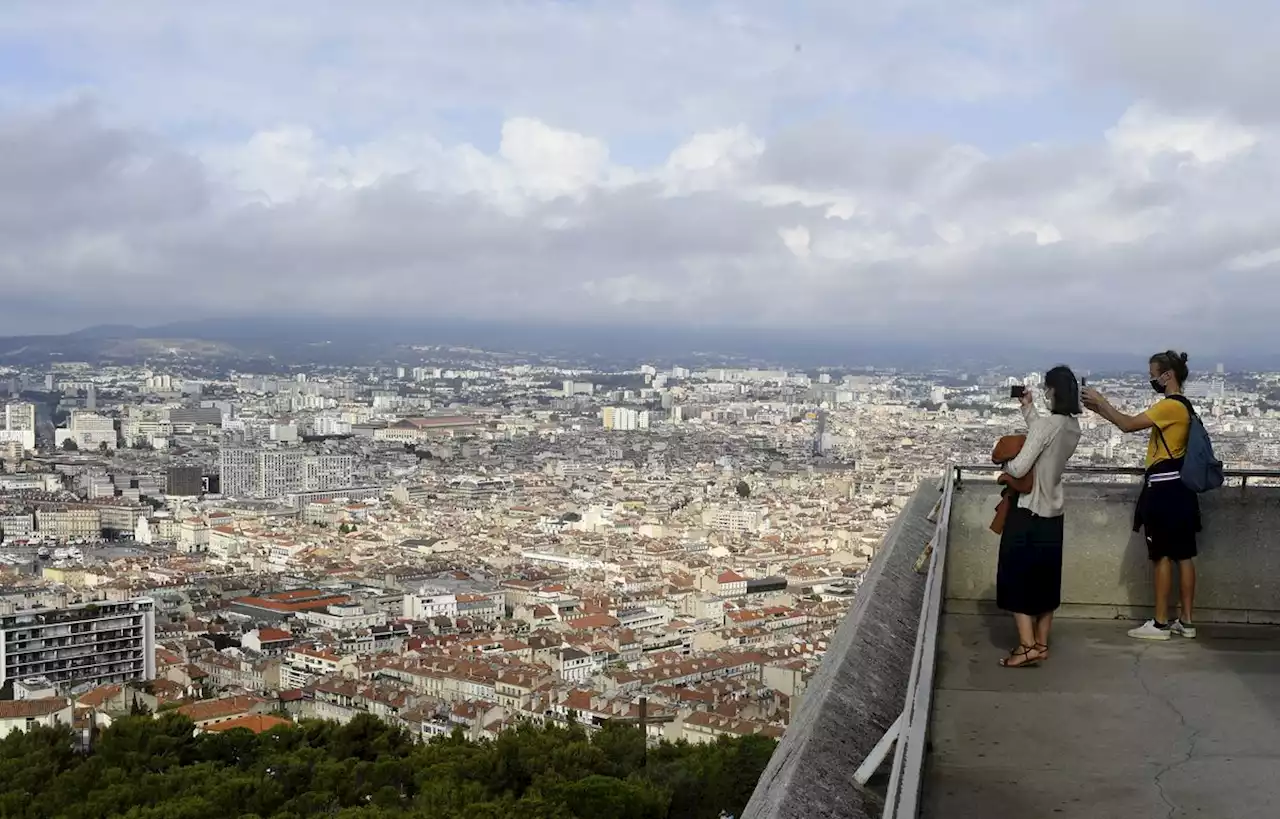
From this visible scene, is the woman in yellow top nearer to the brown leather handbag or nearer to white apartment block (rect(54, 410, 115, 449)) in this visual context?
the brown leather handbag

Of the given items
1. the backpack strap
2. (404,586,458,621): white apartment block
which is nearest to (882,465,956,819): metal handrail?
the backpack strap

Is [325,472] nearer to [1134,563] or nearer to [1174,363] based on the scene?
[1134,563]

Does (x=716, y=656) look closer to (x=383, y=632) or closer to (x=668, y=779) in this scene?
(x=383, y=632)

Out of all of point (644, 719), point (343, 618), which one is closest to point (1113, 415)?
point (644, 719)

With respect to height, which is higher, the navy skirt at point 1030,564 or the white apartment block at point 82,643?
the navy skirt at point 1030,564

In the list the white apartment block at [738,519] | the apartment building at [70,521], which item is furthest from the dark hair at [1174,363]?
the apartment building at [70,521]

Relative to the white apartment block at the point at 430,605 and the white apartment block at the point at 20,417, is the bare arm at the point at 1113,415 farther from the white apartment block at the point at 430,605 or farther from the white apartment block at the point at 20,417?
the white apartment block at the point at 20,417
